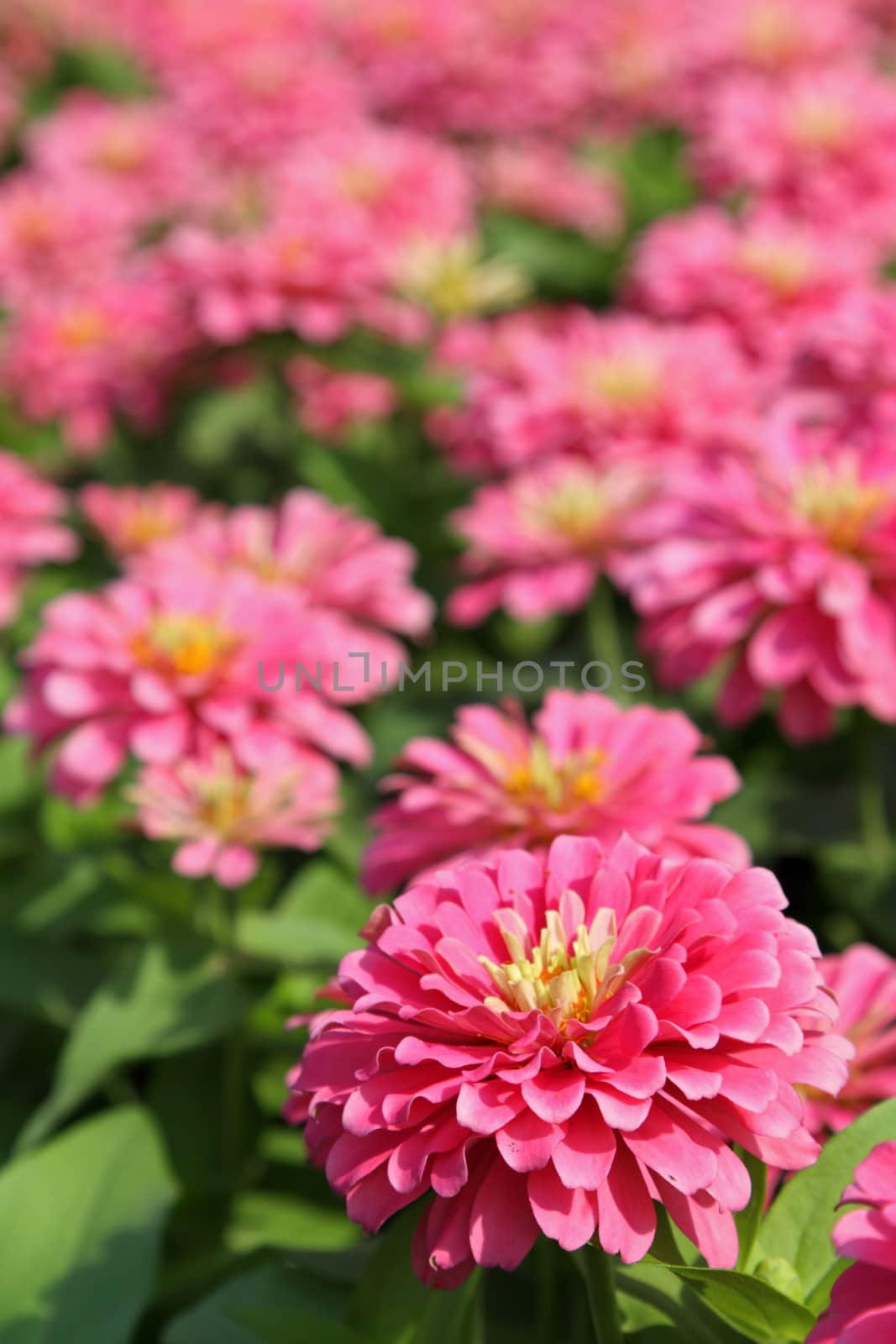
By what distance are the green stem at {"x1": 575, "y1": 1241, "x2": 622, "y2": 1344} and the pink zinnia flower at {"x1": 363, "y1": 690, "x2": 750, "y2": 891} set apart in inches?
9.1

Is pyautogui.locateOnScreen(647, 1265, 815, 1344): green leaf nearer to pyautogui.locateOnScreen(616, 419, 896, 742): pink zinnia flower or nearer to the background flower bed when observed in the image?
the background flower bed

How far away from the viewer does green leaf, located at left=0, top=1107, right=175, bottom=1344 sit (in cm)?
69

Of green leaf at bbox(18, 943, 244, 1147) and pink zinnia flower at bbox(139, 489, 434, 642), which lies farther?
pink zinnia flower at bbox(139, 489, 434, 642)

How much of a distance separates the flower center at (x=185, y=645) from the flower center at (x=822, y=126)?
108cm

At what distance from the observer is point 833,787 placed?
1.16 meters

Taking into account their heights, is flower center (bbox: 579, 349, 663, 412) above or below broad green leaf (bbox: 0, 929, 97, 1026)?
above

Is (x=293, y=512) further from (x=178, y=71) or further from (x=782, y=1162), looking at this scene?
(x=178, y=71)

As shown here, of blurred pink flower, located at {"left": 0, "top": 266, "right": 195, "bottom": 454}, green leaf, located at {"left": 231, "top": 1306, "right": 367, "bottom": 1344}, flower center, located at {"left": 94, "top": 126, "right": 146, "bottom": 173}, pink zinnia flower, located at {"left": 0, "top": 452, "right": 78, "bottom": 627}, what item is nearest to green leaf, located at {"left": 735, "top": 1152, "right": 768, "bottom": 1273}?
green leaf, located at {"left": 231, "top": 1306, "right": 367, "bottom": 1344}

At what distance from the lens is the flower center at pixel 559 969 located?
0.51 metres

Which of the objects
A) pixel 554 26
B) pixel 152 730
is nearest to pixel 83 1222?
pixel 152 730

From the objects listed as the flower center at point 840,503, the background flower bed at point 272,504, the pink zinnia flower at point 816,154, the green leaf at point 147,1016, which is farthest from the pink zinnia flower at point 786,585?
the pink zinnia flower at point 816,154

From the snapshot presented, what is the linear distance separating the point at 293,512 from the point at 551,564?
222 millimetres

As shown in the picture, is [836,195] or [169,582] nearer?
[169,582]

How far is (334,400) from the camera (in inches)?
68.9
